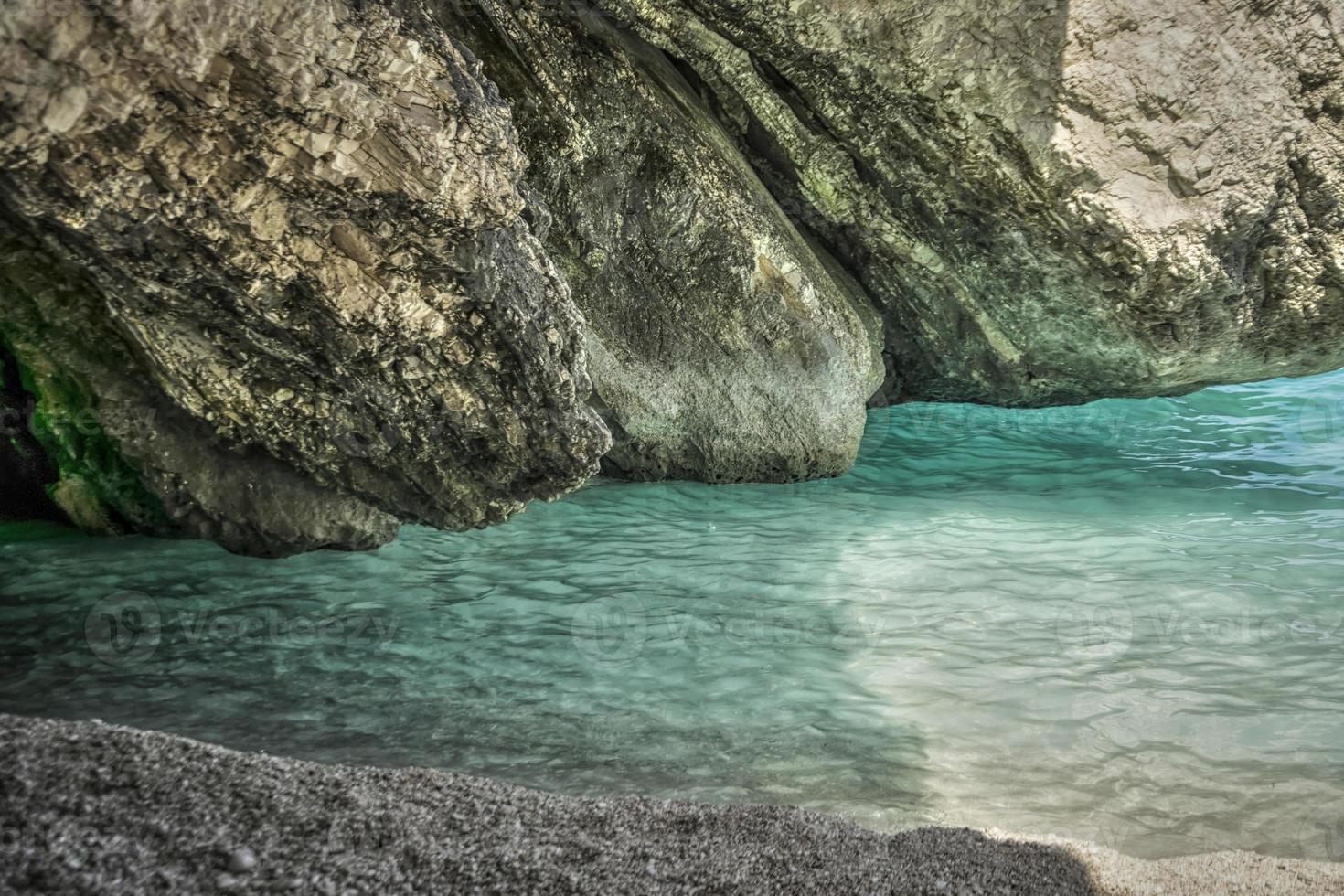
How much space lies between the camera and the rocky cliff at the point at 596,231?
11.7ft

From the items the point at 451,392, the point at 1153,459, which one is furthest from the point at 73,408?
the point at 1153,459

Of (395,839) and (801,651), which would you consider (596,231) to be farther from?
(395,839)

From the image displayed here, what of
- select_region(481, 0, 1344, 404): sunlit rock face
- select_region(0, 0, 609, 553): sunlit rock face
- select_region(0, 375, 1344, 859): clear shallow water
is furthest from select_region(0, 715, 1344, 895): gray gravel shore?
select_region(481, 0, 1344, 404): sunlit rock face

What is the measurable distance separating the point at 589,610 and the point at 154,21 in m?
3.56

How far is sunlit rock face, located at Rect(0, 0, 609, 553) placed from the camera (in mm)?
3268

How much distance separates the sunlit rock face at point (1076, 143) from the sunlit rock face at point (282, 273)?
216 cm

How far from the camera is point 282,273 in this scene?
398cm

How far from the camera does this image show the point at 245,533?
5.98m

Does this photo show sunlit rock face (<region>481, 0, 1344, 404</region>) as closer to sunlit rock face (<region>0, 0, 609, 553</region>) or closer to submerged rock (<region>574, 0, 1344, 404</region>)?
submerged rock (<region>574, 0, 1344, 404</region>)

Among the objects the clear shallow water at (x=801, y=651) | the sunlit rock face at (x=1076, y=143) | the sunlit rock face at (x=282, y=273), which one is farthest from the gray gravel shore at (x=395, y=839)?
the sunlit rock face at (x=1076, y=143)

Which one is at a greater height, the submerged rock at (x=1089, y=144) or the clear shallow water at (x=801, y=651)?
the submerged rock at (x=1089, y=144)

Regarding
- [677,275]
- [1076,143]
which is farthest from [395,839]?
[677,275]

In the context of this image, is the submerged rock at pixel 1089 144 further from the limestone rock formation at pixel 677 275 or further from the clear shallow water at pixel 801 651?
the clear shallow water at pixel 801 651

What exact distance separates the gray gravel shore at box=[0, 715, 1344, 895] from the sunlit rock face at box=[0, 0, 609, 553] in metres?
1.86
